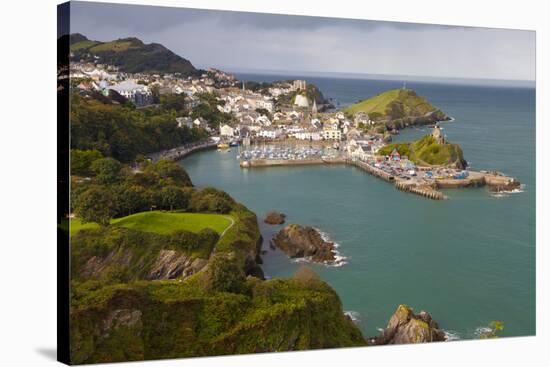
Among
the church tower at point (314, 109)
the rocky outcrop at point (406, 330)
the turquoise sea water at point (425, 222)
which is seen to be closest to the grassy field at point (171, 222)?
the turquoise sea water at point (425, 222)

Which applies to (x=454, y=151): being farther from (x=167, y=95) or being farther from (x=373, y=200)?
(x=167, y=95)

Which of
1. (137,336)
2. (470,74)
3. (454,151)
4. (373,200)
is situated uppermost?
(470,74)

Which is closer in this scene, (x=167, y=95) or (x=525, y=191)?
(x=167, y=95)

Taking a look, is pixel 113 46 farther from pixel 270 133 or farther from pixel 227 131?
pixel 270 133

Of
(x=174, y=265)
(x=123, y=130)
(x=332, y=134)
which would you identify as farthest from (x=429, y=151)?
(x=123, y=130)

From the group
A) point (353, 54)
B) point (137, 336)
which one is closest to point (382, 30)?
point (353, 54)

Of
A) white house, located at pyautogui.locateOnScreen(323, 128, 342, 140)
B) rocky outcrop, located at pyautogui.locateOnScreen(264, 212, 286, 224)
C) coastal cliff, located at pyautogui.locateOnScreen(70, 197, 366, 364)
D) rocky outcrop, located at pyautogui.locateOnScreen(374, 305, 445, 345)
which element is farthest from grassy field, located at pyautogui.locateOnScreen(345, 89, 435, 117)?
rocky outcrop, located at pyautogui.locateOnScreen(374, 305, 445, 345)

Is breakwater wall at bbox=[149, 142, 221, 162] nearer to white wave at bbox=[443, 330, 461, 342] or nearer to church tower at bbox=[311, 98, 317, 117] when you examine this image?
church tower at bbox=[311, 98, 317, 117]
